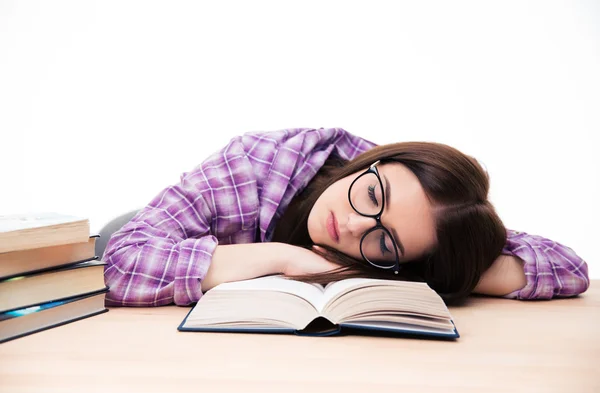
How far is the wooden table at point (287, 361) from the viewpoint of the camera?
631mm

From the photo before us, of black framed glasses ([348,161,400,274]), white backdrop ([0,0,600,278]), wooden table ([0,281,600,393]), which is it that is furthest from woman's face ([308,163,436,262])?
white backdrop ([0,0,600,278])

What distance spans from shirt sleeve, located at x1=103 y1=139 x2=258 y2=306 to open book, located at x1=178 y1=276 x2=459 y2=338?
7.7 inches

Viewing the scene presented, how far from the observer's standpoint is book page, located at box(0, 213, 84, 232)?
0.81 m

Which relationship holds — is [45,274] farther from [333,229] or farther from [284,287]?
[333,229]

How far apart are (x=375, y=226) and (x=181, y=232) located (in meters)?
0.50

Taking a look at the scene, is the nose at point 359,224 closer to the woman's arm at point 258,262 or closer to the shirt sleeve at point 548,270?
the woman's arm at point 258,262

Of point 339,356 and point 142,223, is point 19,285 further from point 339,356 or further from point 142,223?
point 339,356

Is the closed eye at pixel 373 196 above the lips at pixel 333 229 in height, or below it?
above

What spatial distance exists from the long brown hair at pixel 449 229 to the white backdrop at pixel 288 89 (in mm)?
1012

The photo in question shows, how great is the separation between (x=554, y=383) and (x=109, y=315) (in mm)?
775

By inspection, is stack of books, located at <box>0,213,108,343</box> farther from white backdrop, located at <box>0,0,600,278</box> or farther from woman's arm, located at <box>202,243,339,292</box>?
white backdrop, located at <box>0,0,600,278</box>

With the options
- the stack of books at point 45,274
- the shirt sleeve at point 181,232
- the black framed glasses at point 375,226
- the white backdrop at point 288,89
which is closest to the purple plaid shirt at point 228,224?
the shirt sleeve at point 181,232

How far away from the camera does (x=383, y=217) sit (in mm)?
1168

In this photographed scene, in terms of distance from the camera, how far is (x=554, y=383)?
0.65m
